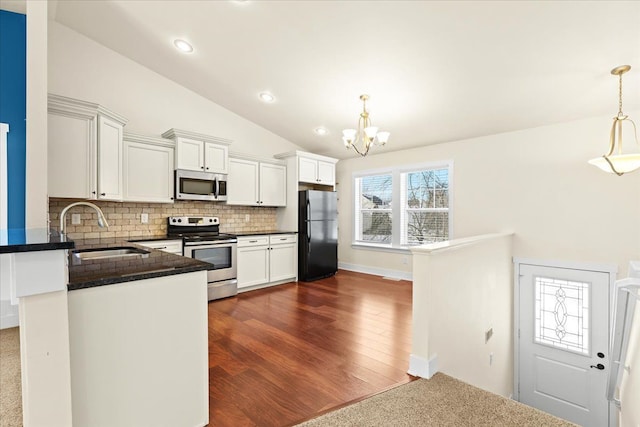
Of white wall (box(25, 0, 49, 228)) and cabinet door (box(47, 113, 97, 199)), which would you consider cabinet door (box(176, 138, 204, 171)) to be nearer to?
cabinet door (box(47, 113, 97, 199))

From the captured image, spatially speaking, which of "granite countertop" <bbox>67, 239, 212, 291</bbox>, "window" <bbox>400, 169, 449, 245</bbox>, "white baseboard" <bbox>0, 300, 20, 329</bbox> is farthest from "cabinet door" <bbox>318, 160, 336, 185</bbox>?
"white baseboard" <bbox>0, 300, 20, 329</bbox>

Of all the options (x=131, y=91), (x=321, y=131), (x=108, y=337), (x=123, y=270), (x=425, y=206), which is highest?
(x=131, y=91)

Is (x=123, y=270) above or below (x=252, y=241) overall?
above

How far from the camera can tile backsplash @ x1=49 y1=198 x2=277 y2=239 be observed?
3457 mm

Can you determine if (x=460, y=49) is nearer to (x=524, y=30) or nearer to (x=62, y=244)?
(x=524, y=30)

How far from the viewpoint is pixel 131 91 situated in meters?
4.04

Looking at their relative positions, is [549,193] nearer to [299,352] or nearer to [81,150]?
[299,352]

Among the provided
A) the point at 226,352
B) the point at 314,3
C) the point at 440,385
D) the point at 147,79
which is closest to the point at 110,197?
the point at 147,79

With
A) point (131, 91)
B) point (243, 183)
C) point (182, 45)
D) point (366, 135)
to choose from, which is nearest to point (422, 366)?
point (366, 135)

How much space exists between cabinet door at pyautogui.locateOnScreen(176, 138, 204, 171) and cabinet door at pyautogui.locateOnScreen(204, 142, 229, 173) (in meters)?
0.07

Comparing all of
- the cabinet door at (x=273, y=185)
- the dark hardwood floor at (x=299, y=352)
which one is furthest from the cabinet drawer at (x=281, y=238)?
the dark hardwood floor at (x=299, y=352)

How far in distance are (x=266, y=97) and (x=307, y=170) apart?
1.42m

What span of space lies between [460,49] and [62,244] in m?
3.50

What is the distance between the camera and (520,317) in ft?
14.4
